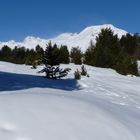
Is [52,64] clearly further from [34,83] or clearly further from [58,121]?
[58,121]

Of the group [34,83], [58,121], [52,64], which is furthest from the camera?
[52,64]

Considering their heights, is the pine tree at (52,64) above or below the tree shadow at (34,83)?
above

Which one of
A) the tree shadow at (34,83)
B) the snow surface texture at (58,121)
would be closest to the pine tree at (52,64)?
the tree shadow at (34,83)

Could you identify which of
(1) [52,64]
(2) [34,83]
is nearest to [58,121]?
(2) [34,83]

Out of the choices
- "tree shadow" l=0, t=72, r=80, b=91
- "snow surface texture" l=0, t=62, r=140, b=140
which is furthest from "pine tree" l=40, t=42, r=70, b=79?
"snow surface texture" l=0, t=62, r=140, b=140

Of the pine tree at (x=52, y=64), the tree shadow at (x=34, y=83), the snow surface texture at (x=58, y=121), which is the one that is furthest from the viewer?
the pine tree at (x=52, y=64)

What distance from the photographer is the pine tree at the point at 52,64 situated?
595 inches

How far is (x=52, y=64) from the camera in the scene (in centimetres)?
1573

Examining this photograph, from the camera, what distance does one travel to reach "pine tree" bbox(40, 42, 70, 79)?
15102 millimetres

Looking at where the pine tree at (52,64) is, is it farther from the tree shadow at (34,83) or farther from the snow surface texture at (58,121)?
the snow surface texture at (58,121)

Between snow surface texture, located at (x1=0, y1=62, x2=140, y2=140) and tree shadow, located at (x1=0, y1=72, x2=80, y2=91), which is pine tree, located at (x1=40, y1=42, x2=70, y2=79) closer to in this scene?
tree shadow, located at (x1=0, y1=72, x2=80, y2=91)

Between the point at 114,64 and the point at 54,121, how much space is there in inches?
835

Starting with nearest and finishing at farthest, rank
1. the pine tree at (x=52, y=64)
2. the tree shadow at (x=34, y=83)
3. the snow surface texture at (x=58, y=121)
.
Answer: the snow surface texture at (x=58, y=121), the tree shadow at (x=34, y=83), the pine tree at (x=52, y=64)

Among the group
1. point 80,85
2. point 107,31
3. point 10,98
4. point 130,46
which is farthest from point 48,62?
point 130,46
